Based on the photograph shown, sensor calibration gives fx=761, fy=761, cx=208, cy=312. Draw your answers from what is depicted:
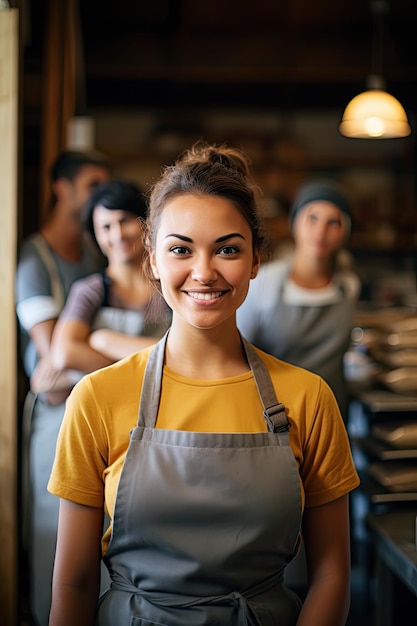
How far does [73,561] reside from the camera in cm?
145

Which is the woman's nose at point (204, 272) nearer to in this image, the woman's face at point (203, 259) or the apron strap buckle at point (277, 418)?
the woman's face at point (203, 259)

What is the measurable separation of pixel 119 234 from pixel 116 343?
1.30 feet

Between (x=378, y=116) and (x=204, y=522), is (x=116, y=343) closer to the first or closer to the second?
(x=204, y=522)

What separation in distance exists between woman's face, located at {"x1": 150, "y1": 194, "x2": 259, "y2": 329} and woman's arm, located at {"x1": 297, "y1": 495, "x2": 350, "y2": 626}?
1.44 ft

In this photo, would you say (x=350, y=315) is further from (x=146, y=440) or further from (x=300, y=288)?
(x=146, y=440)

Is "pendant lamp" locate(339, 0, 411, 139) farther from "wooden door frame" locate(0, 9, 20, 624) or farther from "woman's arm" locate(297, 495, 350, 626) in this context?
"woman's arm" locate(297, 495, 350, 626)

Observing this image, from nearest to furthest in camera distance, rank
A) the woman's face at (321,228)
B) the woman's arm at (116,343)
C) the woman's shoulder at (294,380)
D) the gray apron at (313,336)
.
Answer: the woman's shoulder at (294,380) → the woman's arm at (116,343) → the gray apron at (313,336) → the woman's face at (321,228)

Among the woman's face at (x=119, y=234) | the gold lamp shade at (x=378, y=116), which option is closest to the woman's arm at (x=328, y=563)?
the woman's face at (x=119, y=234)

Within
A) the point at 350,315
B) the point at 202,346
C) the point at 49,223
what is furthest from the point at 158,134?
the point at 202,346

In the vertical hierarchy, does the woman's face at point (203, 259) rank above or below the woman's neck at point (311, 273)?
below

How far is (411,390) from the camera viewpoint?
11.4 ft

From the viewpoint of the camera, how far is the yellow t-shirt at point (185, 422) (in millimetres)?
1448

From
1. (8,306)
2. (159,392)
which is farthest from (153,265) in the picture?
(8,306)

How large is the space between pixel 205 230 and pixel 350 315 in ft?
5.20
